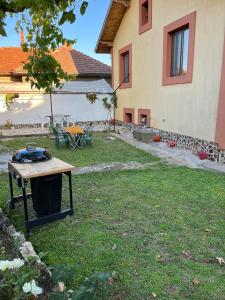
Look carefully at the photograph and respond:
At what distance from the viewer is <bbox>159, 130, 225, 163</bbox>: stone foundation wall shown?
716cm

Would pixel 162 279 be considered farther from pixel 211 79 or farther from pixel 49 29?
pixel 211 79

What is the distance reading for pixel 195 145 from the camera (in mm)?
8172

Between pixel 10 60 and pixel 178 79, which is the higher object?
pixel 10 60

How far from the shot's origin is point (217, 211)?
4.10m

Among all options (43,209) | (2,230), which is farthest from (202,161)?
(2,230)

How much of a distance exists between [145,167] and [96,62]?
14464 millimetres

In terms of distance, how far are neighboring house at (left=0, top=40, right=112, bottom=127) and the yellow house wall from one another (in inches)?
115

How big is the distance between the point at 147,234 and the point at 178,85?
6550 mm

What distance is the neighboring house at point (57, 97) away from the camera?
13805 mm

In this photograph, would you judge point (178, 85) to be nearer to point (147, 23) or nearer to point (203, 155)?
point (203, 155)

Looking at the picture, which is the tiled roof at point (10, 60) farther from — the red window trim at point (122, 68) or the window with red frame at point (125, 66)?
the window with red frame at point (125, 66)

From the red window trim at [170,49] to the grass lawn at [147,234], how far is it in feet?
12.7

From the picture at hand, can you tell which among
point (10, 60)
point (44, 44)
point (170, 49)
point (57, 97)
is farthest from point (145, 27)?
point (10, 60)

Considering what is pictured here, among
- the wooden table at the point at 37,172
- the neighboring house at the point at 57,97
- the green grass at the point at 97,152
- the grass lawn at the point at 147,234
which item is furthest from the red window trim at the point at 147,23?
the wooden table at the point at 37,172
